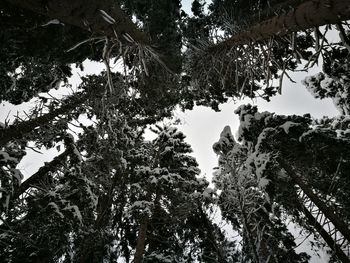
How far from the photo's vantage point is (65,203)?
8945 mm

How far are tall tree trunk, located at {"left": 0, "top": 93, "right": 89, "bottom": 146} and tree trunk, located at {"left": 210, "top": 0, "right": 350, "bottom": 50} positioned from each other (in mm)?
6220

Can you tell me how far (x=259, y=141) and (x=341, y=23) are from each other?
776 cm

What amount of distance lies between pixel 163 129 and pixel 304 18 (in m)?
11.9

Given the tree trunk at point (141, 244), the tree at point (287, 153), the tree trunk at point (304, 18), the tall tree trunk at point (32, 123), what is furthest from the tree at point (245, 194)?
the tall tree trunk at point (32, 123)

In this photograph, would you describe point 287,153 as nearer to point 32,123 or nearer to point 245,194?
point 245,194

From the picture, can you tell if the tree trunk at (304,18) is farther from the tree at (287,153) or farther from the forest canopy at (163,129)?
the tree at (287,153)

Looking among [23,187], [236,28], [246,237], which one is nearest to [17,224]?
[23,187]

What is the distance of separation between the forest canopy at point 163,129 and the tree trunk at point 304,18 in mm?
19

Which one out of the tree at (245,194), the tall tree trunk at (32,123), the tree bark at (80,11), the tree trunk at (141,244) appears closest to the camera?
the tree bark at (80,11)

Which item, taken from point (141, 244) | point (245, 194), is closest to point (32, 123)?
point (141, 244)

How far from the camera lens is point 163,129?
14875 millimetres

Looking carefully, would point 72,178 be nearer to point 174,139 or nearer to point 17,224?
point 17,224

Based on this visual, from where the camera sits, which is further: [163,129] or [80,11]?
[163,129]

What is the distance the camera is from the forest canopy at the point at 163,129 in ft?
12.7
